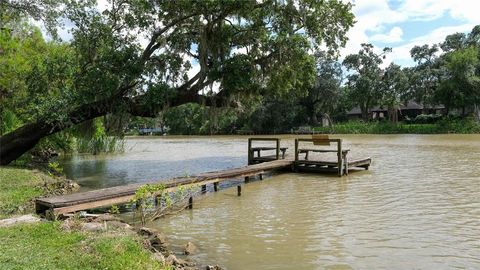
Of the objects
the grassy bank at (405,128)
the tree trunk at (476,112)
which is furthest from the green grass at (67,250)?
the tree trunk at (476,112)

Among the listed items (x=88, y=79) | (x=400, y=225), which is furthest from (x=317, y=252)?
(x=88, y=79)

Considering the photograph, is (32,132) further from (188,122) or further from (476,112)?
(188,122)

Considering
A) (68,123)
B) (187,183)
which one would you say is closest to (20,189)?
(187,183)

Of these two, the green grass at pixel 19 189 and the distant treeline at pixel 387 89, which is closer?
the green grass at pixel 19 189

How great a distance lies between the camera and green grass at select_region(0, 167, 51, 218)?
10019 mm

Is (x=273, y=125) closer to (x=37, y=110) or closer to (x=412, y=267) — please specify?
(x=37, y=110)

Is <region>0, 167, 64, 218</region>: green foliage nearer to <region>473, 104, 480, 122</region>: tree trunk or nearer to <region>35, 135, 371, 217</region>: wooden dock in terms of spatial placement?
<region>35, 135, 371, 217</region>: wooden dock

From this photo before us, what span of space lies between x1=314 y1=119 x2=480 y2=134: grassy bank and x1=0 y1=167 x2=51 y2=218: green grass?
1925 inches

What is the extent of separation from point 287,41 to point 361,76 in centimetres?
4719

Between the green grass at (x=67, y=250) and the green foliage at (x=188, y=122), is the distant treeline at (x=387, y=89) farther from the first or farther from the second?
the green grass at (x=67, y=250)

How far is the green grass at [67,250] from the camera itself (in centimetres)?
543

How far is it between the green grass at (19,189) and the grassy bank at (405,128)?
4890 cm

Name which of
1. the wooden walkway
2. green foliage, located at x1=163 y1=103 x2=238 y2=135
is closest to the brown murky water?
the wooden walkway

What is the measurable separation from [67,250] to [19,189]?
23.5 ft
